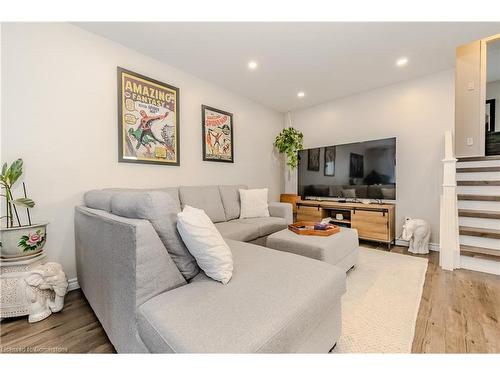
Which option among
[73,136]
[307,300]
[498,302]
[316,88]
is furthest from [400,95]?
[73,136]

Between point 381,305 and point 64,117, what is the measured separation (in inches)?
122

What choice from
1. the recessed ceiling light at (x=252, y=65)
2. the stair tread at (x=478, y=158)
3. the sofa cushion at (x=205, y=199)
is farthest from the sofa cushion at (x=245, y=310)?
the stair tread at (x=478, y=158)

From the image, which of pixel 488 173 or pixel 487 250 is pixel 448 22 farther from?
pixel 487 250

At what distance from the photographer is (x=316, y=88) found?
11.1ft

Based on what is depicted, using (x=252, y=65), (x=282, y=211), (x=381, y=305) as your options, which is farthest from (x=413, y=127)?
(x=381, y=305)

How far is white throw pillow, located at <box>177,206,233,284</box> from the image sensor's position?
3.45 ft

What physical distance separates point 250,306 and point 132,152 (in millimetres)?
2161

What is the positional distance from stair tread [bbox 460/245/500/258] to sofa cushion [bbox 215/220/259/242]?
2263 mm

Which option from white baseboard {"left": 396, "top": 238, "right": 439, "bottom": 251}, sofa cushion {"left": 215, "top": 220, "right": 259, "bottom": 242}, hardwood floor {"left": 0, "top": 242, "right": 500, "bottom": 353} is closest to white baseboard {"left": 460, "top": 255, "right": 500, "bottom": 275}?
hardwood floor {"left": 0, "top": 242, "right": 500, "bottom": 353}

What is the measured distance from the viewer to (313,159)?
157 inches

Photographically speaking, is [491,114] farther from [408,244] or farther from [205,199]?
[205,199]

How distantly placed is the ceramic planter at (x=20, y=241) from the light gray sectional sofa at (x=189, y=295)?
49 centimetres

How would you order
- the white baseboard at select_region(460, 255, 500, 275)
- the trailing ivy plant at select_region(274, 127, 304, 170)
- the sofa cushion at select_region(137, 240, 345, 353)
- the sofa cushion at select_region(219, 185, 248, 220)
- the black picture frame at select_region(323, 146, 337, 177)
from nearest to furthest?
1. the sofa cushion at select_region(137, 240, 345, 353)
2. the white baseboard at select_region(460, 255, 500, 275)
3. the sofa cushion at select_region(219, 185, 248, 220)
4. the black picture frame at select_region(323, 146, 337, 177)
5. the trailing ivy plant at select_region(274, 127, 304, 170)

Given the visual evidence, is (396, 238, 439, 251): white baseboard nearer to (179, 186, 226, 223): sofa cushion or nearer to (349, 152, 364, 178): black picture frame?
(349, 152, 364, 178): black picture frame
